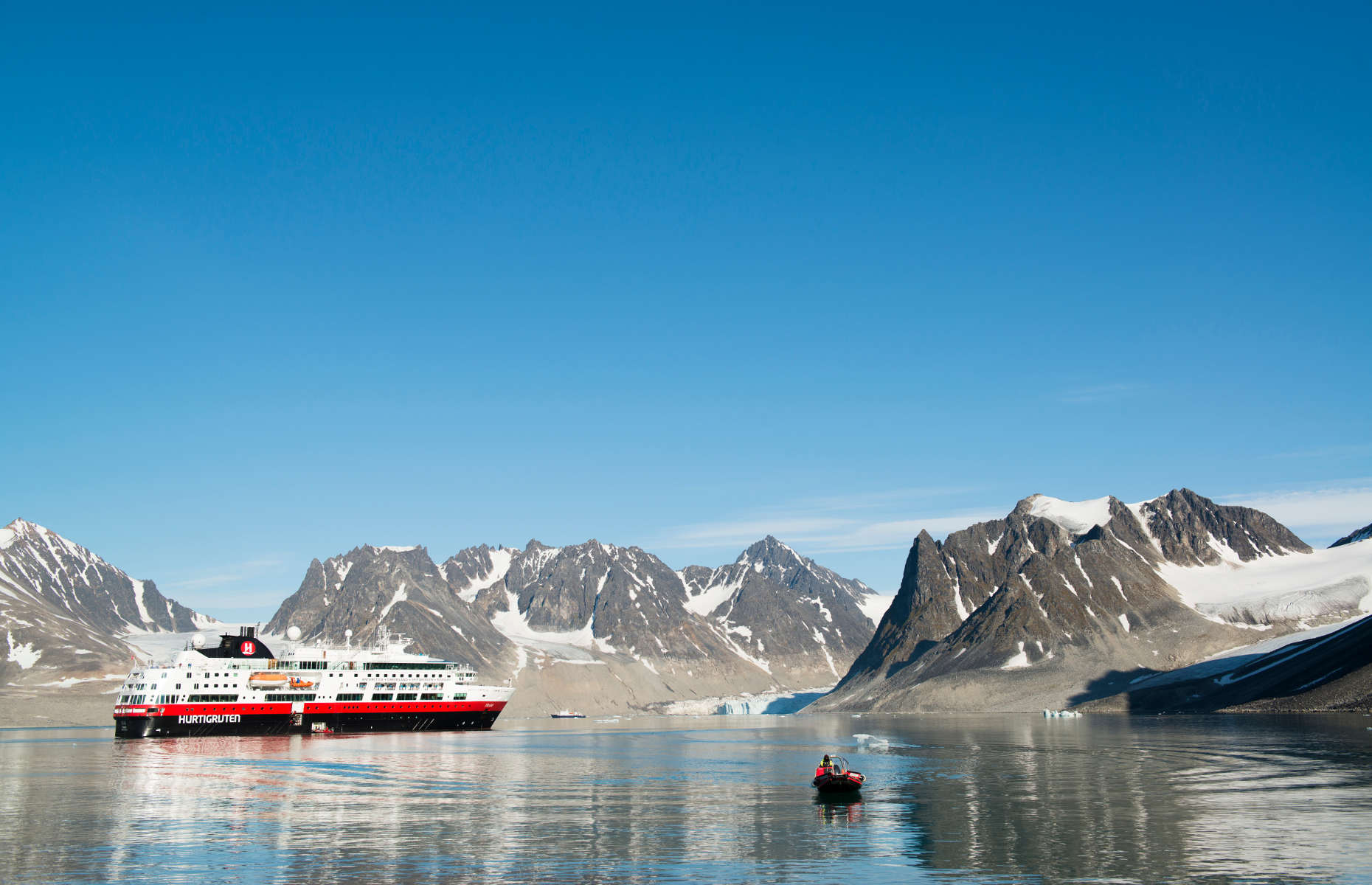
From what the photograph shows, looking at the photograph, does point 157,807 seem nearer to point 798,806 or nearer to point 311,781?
point 311,781

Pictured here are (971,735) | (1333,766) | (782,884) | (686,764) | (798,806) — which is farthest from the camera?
(971,735)

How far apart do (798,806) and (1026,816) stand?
1751cm

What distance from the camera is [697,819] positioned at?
253ft

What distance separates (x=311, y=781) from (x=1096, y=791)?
72.7 meters

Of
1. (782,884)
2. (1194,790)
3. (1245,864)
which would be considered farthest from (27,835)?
(1194,790)

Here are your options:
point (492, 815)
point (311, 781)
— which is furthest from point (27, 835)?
point (311, 781)

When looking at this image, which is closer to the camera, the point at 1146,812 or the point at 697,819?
the point at 1146,812

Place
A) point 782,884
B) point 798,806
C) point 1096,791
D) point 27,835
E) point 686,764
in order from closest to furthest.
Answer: point 782,884 < point 27,835 < point 798,806 < point 1096,791 < point 686,764

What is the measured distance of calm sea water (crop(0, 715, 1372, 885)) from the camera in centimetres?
5644

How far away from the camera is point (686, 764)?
134375mm

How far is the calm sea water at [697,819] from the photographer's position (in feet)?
185

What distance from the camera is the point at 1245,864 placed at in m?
55.6

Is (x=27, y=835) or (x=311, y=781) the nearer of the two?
(x=27, y=835)

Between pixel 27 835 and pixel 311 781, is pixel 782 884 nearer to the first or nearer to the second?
pixel 27 835
